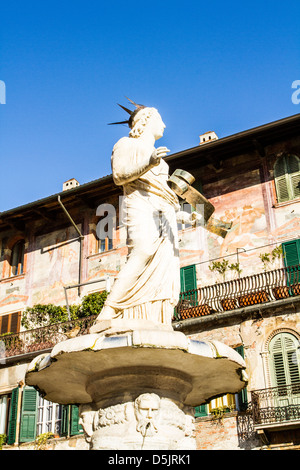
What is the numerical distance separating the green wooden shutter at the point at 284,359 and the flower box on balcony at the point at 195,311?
2219 mm

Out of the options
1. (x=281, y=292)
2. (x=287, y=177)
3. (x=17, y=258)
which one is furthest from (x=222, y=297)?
(x=17, y=258)

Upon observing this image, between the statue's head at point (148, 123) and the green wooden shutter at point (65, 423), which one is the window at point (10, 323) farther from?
the statue's head at point (148, 123)

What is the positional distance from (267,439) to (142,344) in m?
12.7

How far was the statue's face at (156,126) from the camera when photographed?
6.93 m

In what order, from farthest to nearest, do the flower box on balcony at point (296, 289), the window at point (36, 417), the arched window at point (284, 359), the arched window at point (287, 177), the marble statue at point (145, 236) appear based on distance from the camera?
the arched window at point (287, 177), the window at point (36, 417), the flower box on balcony at point (296, 289), the arched window at point (284, 359), the marble statue at point (145, 236)

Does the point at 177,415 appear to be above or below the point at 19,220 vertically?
below

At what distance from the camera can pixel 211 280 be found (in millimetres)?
20562

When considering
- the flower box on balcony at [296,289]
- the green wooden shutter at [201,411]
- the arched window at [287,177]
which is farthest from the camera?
the arched window at [287,177]

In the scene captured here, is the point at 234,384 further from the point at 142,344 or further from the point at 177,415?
the point at 142,344

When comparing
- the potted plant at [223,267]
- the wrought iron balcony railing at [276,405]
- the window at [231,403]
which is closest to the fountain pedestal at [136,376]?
the wrought iron balcony railing at [276,405]

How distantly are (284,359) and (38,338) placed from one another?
28.1 feet

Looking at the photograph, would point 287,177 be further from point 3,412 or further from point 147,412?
point 147,412
